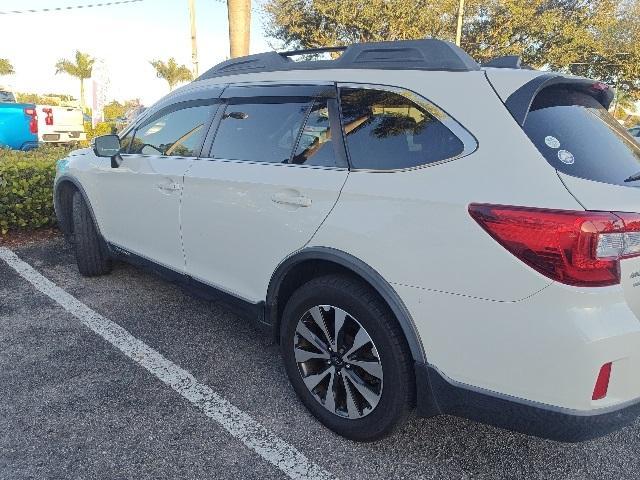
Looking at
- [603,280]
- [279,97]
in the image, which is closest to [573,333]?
[603,280]

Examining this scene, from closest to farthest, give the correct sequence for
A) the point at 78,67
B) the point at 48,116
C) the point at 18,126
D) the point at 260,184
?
the point at 260,184
the point at 18,126
the point at 48,116
the point at 78,67

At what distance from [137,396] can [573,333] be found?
7.12 feet

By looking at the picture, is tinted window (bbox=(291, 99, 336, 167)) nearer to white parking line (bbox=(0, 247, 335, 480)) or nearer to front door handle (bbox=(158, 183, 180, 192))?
front door handle (bbox=(158, 183, 180, 192))

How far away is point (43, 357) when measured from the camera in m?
3.13

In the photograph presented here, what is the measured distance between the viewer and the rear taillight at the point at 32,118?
10727 millimetres

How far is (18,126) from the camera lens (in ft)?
34.7

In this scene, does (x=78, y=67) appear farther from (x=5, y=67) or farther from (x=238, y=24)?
(x=238, y=24)

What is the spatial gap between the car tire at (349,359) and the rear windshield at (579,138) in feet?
2.91

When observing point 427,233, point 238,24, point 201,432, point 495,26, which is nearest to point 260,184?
point 427,233

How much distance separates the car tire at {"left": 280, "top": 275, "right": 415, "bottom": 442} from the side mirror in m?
2.02

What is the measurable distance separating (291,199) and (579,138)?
1248 millimetres

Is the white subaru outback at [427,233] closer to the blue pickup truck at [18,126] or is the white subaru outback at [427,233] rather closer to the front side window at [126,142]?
the front side window at [126,142]

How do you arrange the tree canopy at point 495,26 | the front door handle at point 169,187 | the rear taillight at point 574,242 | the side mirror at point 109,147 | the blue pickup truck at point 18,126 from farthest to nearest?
the tree canopy at point 495,26
the blue pickup truck at point 18,126
the side mirror at point 109,147
the front door handle at point 169,187
the rear taillight at point 574,242

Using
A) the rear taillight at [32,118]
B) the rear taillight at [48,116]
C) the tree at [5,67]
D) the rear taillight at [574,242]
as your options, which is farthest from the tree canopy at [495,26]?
the tree at [5,67]
